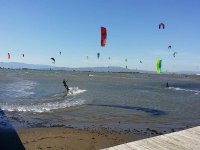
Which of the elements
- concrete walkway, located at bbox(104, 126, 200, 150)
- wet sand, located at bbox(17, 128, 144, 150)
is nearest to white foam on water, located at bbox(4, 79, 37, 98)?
wet sand, located at bbox(17, 128, 144, 150)

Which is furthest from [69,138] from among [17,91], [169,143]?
[17,91]

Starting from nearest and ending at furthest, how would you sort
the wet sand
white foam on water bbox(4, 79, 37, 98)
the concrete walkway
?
the concrete walkway, the wet sand, white foam on water bbox(4, 79, 37, 98)

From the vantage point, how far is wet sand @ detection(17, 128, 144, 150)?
43.1 ft

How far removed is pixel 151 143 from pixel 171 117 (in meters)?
14.5

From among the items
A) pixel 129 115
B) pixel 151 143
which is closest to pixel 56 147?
pixel 151 143

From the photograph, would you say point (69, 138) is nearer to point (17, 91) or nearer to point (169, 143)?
point (169, 143)

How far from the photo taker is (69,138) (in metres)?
14.3

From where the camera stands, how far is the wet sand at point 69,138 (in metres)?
13.1

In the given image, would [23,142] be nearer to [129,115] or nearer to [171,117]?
[129,115]

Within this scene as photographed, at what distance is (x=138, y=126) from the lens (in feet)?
57.9

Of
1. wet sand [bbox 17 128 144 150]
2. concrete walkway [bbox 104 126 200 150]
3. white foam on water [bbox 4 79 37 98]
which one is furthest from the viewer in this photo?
white foam on water [bbox 4 79 37 98]

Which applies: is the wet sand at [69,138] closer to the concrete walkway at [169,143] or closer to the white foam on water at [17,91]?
the concrete walkway at [169,143]

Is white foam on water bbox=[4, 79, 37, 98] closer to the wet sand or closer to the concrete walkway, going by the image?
the wet sand

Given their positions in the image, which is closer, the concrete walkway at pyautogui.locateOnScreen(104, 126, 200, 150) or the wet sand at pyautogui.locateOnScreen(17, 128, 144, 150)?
the concrete walkway at pyautogui.locateOnScreen(104, 126, 200, 150)
